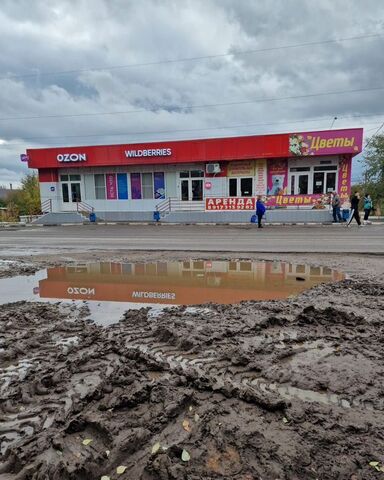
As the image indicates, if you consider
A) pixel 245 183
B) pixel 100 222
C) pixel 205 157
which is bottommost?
pixel 100 222

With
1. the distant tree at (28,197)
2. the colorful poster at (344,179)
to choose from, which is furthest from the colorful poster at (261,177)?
the distant tree at (28,197)

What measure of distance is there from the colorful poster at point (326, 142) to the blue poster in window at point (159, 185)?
1031cm

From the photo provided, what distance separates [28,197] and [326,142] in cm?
4169

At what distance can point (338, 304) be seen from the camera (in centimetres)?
516

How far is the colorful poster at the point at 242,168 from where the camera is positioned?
2572 cm

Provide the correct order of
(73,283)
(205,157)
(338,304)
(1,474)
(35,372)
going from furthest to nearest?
(205,157), (73,283), (338,304), (35,372), (1,474)

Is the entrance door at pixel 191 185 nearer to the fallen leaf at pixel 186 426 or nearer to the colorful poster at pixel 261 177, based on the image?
the colorful poster at pixel 261 177

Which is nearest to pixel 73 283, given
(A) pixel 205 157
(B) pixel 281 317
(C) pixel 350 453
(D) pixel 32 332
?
(D) pixel 32 332

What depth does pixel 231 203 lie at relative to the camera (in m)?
24.7

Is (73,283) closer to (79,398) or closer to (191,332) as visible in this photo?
(191,332)

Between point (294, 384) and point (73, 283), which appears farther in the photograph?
point (73, 283)

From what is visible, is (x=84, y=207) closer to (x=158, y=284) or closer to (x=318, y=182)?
(x=318, y=182)

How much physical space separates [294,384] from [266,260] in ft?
20.7

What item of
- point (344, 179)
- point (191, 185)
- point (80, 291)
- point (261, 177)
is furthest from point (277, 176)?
point (80, 291)
